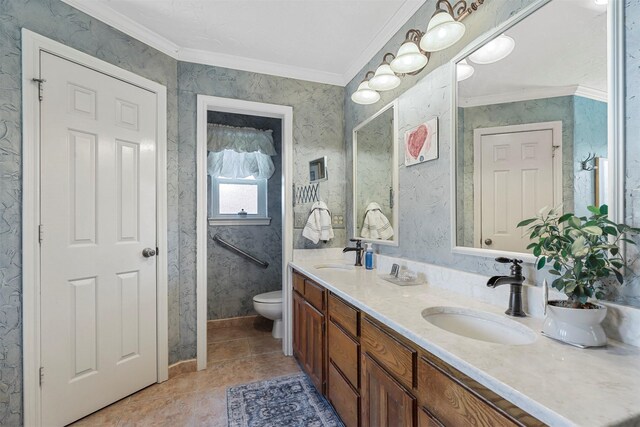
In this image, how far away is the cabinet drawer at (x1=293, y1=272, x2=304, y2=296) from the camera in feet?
7.20

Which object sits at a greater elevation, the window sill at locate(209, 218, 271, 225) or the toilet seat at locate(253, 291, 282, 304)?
A: the window sill at locate(209, 218, 271, 225)

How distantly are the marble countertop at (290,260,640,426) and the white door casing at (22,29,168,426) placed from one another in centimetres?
172

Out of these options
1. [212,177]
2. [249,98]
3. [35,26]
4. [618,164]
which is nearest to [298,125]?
[249,98]

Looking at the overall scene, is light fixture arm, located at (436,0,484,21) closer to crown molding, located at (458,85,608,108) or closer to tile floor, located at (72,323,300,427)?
crown molding, located at (458,85,608,108)

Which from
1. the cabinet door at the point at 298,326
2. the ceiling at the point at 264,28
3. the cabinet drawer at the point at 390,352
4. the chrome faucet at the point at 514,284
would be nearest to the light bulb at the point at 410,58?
the ceiling at the point at 264,28

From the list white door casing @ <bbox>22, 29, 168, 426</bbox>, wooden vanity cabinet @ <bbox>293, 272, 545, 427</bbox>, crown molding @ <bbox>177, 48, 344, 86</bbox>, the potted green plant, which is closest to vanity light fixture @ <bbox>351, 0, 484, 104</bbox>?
crown molding @ <bbox>177, 48, 344, 86</bbox>

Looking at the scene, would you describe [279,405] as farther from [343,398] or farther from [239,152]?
[239,152]

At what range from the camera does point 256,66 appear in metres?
2.46

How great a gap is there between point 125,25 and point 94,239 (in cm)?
139

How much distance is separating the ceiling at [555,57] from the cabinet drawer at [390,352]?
1.02 m

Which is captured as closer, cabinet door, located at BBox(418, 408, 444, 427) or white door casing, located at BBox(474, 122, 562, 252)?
cabinet door, located at BBox(418, 408, 444, 427)

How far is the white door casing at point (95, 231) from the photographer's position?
1.53 metres

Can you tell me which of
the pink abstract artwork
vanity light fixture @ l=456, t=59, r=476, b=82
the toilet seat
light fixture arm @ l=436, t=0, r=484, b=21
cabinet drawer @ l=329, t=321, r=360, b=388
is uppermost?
light fixture arm @ l=436, t=0, r=484, b=21

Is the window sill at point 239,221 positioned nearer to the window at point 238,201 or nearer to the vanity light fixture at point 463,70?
the window at point 238,201
